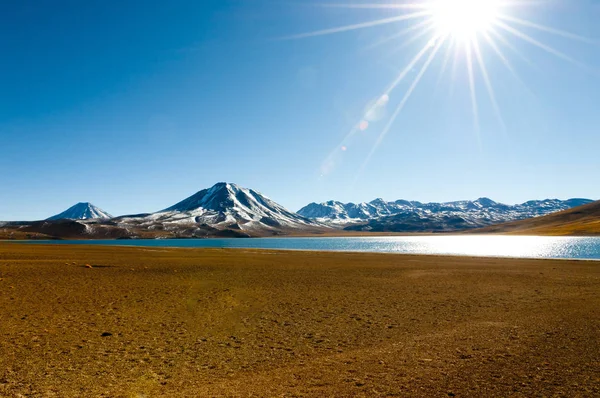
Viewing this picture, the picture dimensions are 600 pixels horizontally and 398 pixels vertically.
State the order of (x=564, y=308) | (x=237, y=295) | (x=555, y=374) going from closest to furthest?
(x=555, y=374) → (x=564, y=308) → (x=237, y=295)

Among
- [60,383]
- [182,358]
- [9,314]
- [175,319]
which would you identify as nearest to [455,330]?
[182,358]

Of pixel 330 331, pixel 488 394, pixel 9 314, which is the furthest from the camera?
pixel 9 314

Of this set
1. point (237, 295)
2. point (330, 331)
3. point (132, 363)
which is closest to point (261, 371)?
point (132, 363)

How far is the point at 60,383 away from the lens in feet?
38.1

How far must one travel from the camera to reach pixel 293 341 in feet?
55.7

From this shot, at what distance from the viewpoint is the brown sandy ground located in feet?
39.0

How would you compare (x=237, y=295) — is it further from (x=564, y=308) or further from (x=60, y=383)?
(x=564, y=308)

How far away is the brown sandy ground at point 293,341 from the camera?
11.9 meters

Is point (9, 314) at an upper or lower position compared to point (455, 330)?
upper

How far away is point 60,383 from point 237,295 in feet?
56.6

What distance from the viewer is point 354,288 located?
33219mm

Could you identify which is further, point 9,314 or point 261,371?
point 9,314

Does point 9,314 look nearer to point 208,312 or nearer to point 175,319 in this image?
point 175,319

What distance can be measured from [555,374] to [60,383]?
57.4ft
